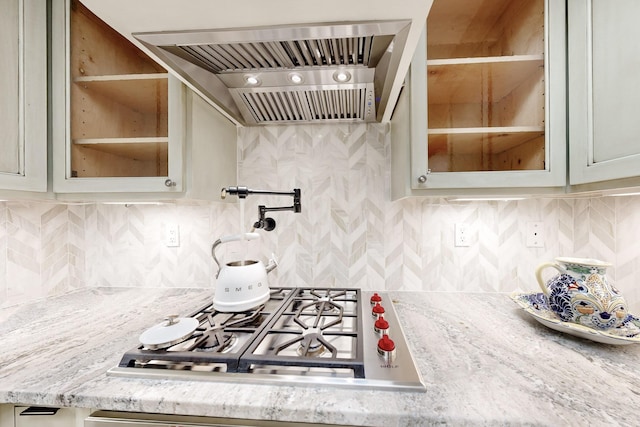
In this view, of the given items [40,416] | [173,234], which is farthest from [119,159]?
[40,416]

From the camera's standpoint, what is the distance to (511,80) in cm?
92

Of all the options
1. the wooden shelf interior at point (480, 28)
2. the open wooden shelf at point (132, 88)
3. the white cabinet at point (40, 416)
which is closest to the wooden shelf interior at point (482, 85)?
the wooden shelf interior at point (480, 28)

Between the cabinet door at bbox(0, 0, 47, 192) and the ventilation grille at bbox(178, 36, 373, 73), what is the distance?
64 cm

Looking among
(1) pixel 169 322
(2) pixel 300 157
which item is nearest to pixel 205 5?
(2) pixel 300 157

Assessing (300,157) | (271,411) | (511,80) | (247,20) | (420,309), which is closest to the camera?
(271,411)

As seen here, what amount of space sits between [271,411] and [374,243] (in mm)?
845

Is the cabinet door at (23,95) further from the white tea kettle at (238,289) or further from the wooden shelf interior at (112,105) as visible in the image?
the white tea kettle at (238,289)

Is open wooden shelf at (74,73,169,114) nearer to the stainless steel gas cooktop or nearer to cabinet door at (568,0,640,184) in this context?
the stainless steel gas cooktop

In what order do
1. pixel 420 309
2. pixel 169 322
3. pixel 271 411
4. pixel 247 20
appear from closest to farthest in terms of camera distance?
pixel 271 411
pixel 247 20
pixel 169 322
pixel 420 309

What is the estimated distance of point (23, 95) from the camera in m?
0.92

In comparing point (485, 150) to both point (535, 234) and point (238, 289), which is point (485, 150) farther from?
point (238, 289)

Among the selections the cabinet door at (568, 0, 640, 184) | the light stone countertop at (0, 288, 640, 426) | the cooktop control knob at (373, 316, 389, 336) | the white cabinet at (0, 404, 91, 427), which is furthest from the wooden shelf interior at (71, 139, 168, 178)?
the cabinet door at (568, 0, 640, 184)

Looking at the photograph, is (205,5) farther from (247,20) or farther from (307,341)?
(307,341)

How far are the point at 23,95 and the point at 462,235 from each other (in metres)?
1.75
